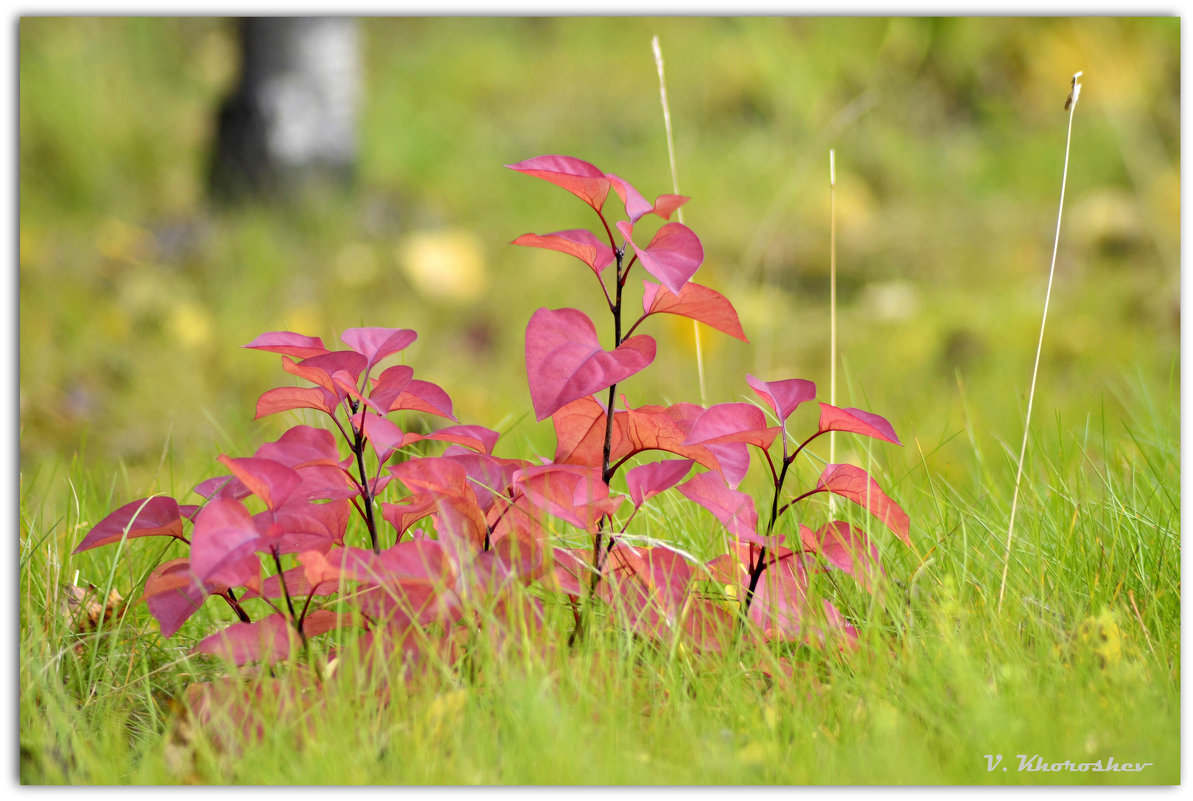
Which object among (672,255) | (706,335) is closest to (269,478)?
(672,255)

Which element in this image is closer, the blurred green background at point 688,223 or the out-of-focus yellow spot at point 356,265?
the blurred green background at point 688,223

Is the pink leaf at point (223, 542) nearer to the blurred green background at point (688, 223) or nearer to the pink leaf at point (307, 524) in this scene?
the pink leaf at point (307, 524)

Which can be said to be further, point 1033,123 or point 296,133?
point 1033,123

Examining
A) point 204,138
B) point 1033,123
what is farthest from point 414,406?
point 1033,123

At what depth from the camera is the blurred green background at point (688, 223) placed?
311 centimetres

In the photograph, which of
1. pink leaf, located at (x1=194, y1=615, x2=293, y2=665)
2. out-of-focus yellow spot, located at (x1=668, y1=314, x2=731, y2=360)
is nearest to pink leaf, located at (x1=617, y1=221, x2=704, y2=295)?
pink leaf, located at (x1=194, y1=615, x2=293, y2=665)

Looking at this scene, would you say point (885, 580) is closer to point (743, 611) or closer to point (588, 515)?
point (743, 611)

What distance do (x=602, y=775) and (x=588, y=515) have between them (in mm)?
228

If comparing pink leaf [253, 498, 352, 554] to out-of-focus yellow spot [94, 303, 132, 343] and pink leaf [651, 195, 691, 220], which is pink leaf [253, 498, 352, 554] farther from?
out-of-focus yellow spot [94, 303, 132, 343]

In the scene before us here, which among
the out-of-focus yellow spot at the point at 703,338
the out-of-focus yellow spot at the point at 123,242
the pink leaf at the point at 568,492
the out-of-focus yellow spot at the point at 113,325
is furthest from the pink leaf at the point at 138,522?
the out-of-focus yellow spot at the point at 123,242

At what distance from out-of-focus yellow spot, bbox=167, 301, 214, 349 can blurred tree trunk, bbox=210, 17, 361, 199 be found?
0.62 metres

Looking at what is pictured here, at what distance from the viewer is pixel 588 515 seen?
972 millimetres

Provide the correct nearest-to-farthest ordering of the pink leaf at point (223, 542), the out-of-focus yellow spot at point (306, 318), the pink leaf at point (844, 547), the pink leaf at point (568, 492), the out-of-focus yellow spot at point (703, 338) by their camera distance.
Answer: the pink leaf at point (223, 542)
the pink leaf at point (568, 492)
the pink leaf at point (844, 547)
the out-of-focus yellow spot at point (306, 318)
the out-of-focus yellow spot at point (703, 338)

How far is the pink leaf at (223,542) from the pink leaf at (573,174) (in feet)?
1.27
